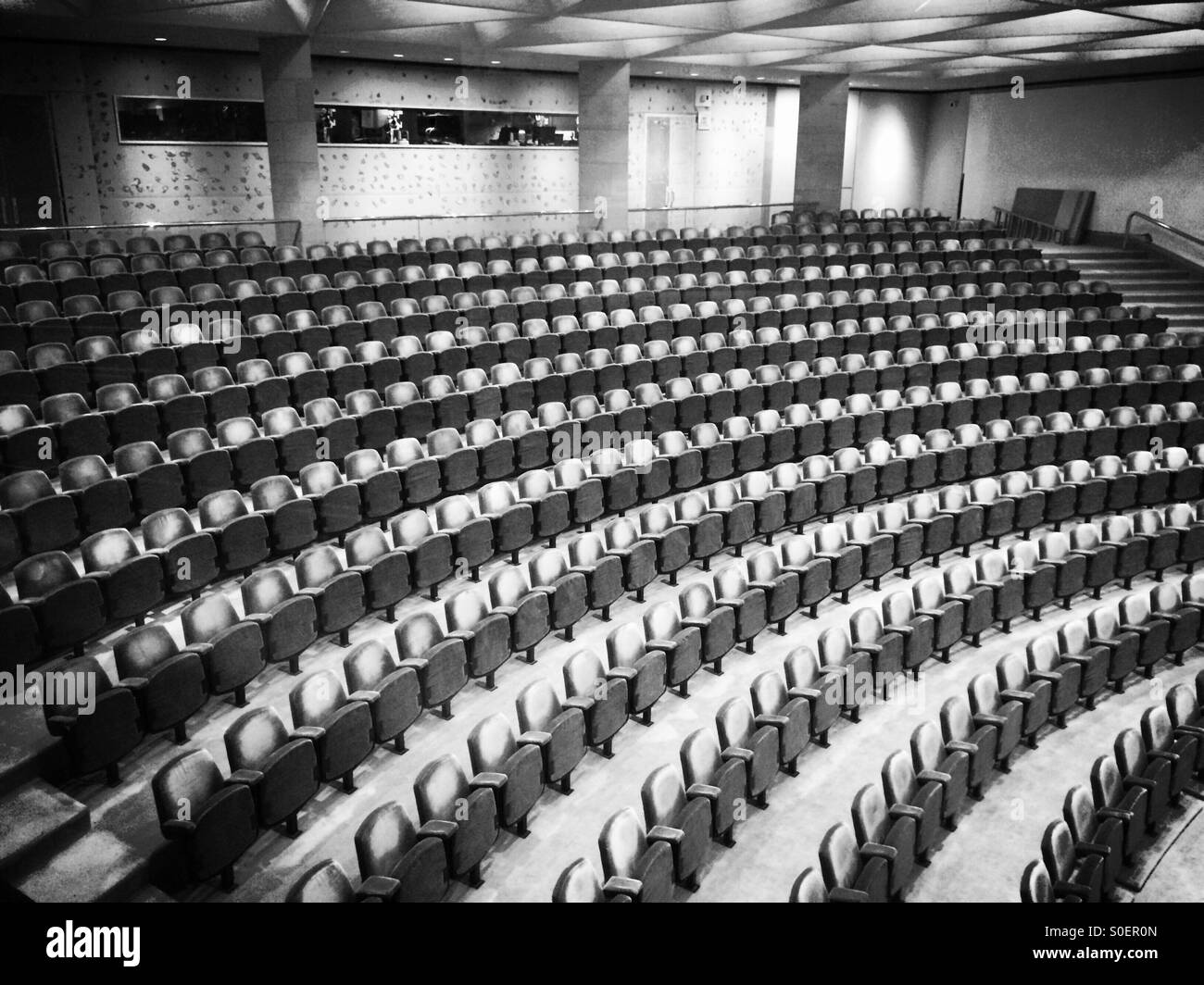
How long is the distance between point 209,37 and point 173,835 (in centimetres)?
639

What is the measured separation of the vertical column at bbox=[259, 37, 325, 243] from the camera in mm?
7035

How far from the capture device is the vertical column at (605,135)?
8695 mm

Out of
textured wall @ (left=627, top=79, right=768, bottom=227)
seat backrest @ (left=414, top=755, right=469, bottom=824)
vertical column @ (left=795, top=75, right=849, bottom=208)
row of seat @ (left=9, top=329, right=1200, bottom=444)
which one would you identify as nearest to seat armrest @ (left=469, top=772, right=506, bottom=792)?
seat backrest @ (left=414, top=755, right=469, bottom=824)

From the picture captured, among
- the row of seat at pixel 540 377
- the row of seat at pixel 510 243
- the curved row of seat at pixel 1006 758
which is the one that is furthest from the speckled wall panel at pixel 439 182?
the curved row of seat at pixel 1006 758

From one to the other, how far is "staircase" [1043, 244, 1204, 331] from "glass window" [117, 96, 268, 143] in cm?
708

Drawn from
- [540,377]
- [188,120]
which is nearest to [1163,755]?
[540,377]

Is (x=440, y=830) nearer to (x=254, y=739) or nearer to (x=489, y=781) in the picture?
(x=489, y=781)

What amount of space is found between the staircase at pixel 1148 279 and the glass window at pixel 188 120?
279 inches

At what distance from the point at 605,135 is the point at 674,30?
186cm

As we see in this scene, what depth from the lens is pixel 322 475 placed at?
4.16 m

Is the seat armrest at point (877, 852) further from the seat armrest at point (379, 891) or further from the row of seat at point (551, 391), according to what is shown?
the row of seat at point (551, 391)

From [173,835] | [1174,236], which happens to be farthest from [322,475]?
[1174,236]

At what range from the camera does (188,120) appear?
7730 millimetres

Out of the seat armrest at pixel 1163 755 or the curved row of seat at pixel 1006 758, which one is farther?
the seat armrest at pixel 1163 755
